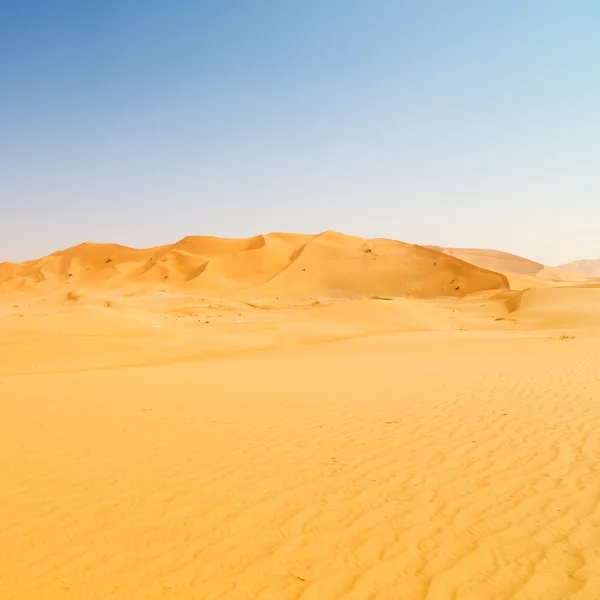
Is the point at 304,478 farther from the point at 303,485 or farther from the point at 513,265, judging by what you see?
the point at 513,265

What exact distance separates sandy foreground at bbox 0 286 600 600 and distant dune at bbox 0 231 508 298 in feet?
108

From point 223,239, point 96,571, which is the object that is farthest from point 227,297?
point 96,571

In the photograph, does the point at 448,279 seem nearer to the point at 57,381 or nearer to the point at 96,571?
the point at 57,381

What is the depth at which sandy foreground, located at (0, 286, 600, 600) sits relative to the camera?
128 inches

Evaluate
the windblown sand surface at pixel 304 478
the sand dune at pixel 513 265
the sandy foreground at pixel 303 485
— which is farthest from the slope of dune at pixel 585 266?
the sandy foreground at pixel 303 485

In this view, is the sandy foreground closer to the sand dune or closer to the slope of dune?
the sand dune

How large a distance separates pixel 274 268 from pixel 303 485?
45392 mm

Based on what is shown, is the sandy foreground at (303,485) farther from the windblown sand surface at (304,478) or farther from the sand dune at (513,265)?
the sand dune at (513,265)

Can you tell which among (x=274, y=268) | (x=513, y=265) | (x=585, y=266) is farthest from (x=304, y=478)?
(x=585, y=266)

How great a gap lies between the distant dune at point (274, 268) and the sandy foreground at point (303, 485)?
32887 millimetres

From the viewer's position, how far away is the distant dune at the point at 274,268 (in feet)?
147

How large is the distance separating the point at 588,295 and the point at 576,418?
3194 centimetres

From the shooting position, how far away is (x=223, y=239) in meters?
56.3

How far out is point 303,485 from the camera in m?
4.71
